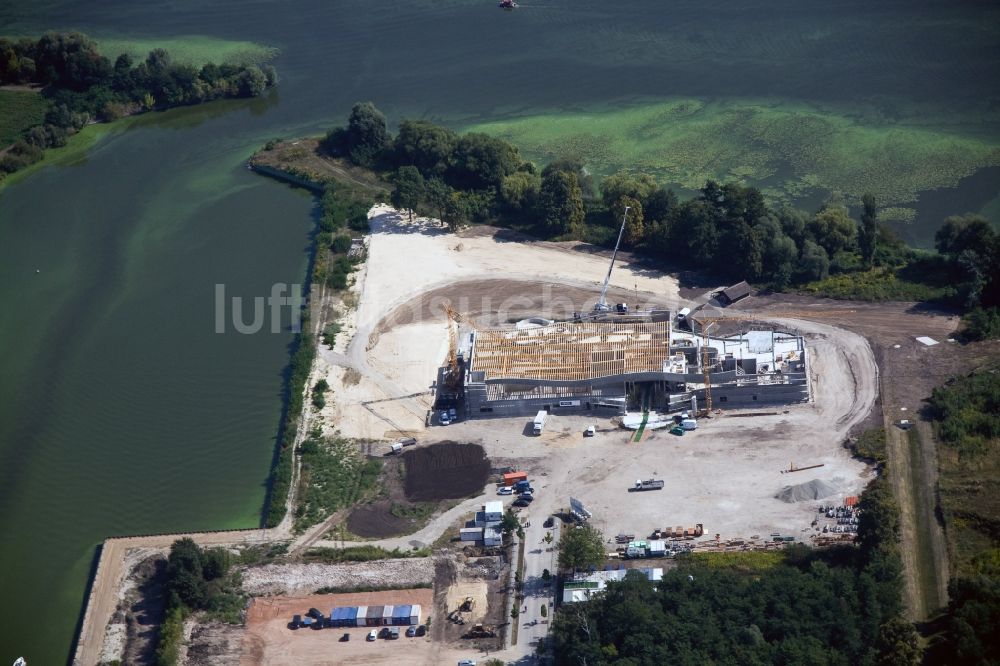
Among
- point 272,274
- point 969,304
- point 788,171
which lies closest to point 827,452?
point 969,304

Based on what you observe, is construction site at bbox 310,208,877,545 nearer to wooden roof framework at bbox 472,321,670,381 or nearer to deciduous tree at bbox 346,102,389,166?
wooden roof framework at bbox 472,321,670,381

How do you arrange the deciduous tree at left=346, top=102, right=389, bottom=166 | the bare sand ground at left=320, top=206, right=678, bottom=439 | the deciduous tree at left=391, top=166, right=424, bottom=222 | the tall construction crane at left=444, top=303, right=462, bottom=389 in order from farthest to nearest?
the deciduous tree at left=346, top=102, right=389, bottom=166
the deciduous tree at left=391, top=166, right=424, bottom=222
the tall construction crane at left=444, top=303, right=462, bottom=389
the bare sand ground at left=320, top=206, right=678, bottom=439

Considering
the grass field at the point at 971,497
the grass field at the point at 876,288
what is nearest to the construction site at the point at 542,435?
the grass field at the point at 876,288

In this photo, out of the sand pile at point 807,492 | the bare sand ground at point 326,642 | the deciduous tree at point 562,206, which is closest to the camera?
the bare sand ground at point 326,642

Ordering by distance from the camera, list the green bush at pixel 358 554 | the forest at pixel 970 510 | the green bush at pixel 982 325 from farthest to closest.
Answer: the green bush at pixel 982 325, the green bush at pixel 358 554, the forest at pixel 970 510

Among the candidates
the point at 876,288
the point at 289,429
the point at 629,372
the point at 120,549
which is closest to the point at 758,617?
the point at 629,372

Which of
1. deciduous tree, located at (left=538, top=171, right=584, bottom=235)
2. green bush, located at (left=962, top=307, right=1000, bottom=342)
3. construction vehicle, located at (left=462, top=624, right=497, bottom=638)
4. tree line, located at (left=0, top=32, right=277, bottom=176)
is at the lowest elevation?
construction vehicle, located at (left=462, top=624, right=497, bottom=638)

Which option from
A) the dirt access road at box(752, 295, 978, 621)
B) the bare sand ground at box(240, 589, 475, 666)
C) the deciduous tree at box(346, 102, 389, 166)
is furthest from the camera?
the deciduous tree at box(346, 102, 389, 166)

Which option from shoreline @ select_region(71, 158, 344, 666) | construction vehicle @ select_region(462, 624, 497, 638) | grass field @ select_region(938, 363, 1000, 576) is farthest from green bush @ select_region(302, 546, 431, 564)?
grass field @ select_region(938, 363, 1000, 576)

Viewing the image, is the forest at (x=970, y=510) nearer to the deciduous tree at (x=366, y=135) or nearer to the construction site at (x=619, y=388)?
the construction site at (x=619, y=388)
